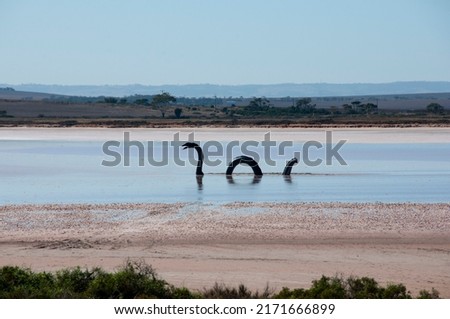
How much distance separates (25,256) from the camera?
1235cm

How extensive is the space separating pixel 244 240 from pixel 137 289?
4.52m

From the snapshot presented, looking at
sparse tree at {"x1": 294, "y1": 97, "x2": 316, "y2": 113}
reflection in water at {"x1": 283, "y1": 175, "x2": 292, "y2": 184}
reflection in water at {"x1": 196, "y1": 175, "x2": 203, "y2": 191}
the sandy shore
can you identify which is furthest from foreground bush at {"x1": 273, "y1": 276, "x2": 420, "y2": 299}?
sparse tree at {"x1": 294, "y1": 97, "x2": 316, "y2": 113}

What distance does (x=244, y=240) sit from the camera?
44.1ft

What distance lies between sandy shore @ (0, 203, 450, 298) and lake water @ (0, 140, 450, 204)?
1.55m

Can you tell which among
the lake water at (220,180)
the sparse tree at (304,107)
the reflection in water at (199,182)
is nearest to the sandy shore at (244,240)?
the lake water at (220,180)

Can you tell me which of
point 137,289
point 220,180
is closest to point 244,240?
point 137,289

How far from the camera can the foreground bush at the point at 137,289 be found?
28.8ft

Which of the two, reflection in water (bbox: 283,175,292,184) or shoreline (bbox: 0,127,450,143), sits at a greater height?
reflection in water (bbox: 283,175,292,184)

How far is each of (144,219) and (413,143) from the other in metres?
23.5

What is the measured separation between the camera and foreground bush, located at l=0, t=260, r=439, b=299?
8.79 metres

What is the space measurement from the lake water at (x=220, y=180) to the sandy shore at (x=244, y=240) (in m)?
1.55

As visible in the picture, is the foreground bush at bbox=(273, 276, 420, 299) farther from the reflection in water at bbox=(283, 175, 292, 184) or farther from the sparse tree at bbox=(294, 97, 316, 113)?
the sparse tree at bbox=(294, 97, 316, 113)

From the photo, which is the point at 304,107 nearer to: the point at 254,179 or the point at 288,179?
the point at 254,179
